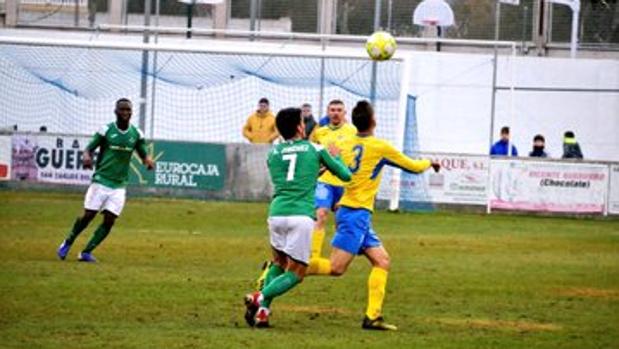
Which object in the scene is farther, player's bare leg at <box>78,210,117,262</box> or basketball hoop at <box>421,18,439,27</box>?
basketball hoop at <box>421,18,439,27</box>

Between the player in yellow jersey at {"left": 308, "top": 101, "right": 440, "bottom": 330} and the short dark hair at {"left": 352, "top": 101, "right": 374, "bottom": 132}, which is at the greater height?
the short dark hair at {"left": 352, "top": 101, "right": 374, "bottom": 132}

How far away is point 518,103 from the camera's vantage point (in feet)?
143

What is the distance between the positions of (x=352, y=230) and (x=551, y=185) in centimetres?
2234

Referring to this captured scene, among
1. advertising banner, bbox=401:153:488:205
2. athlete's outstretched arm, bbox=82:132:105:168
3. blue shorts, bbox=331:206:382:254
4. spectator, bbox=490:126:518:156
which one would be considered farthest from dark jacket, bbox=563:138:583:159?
blue shorts, bbox=331:206:382:254

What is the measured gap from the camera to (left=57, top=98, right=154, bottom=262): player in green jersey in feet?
70.9

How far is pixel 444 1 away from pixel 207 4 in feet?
22.0

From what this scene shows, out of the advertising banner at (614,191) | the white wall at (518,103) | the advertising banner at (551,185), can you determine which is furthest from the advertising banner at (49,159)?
the advertising banner at (614,191)

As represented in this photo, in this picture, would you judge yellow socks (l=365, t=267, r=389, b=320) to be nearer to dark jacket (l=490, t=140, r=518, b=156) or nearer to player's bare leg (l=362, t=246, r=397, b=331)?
player's bare leg (l=362, t=246, r=397, b=331)

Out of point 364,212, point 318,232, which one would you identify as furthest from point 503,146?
point 364,212

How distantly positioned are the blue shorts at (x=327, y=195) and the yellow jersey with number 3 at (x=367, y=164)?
5.58m

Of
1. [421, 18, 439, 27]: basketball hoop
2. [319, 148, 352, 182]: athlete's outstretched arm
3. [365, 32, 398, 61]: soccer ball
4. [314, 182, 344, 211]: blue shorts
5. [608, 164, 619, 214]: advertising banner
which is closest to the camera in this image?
[319, 148, 352, 182]: athlete's outstretched arm

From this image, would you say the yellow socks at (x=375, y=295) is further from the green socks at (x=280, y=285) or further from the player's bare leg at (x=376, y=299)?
the green socks at (x=280, y=285)

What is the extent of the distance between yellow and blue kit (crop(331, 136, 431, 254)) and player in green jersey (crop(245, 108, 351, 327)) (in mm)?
437

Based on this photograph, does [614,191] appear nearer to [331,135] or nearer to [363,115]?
[331,135]
